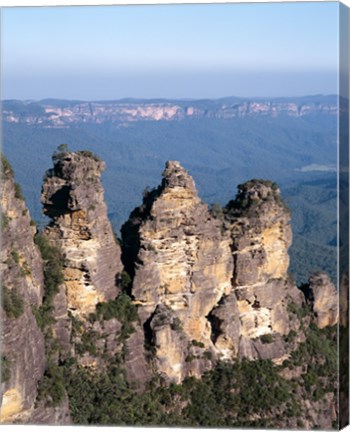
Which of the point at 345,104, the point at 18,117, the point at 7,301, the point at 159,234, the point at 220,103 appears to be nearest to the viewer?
the point at 345,104

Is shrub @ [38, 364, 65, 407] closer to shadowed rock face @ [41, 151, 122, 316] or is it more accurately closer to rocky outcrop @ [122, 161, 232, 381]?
shadowed rock face @ [41, 151, 122, 316]

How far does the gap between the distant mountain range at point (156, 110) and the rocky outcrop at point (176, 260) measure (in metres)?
14.8

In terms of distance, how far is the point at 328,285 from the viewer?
51.9ft

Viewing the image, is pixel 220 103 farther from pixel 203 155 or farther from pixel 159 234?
pixel 159 234

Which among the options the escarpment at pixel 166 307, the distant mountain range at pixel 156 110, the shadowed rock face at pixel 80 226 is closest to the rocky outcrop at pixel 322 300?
the escarpment at pixel 166 307

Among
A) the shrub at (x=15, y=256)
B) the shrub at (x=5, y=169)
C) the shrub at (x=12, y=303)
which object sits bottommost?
the shrub at (x=12, y=303)

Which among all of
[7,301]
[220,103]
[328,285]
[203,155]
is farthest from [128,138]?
[7,301]

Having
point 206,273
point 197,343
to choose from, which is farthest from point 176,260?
point 197,343

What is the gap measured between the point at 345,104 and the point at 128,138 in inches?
1480

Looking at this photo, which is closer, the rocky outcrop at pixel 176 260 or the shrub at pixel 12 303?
the shrub at pixel 12 303

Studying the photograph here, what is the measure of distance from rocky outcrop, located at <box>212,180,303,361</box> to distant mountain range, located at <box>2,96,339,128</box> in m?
14.3

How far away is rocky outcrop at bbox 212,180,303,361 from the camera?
13.8m

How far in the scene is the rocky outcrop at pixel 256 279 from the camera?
45.4 ft

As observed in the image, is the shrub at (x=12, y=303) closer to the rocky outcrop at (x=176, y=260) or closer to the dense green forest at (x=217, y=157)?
the rocky outcrop at (x=176, y=260)
